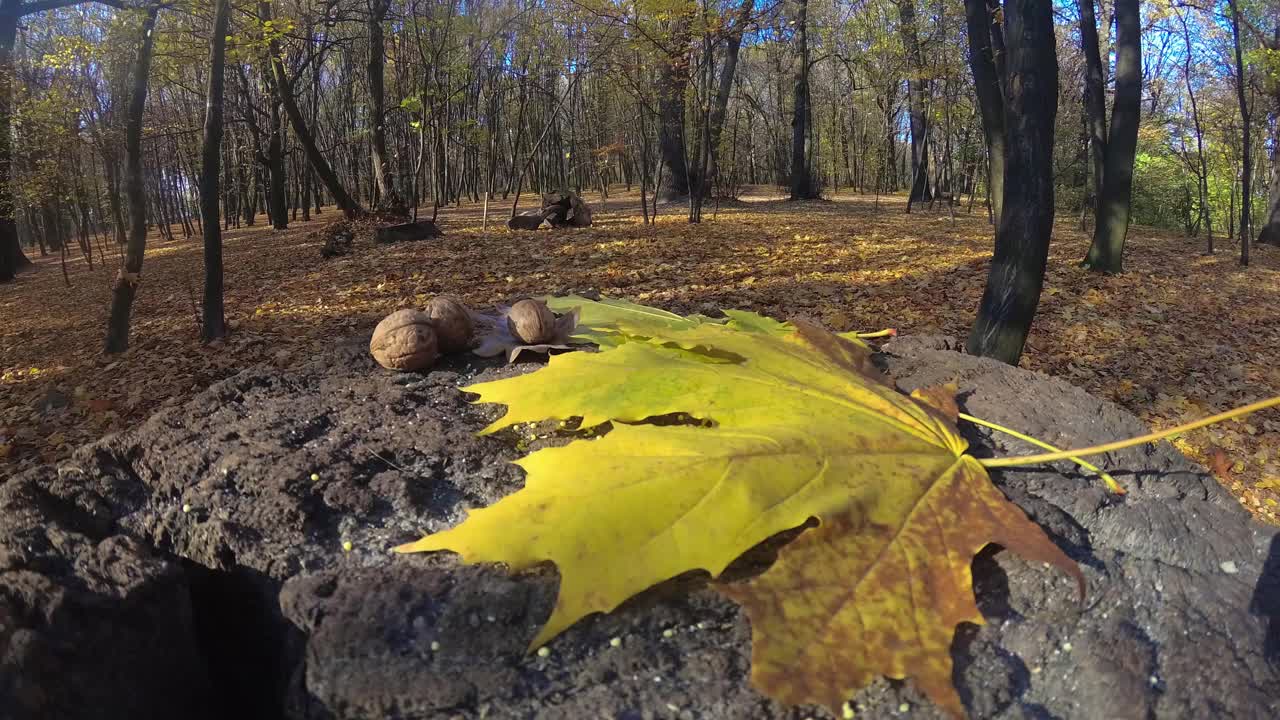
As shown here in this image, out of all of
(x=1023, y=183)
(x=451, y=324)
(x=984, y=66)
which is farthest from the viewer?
(x=984, y=66)

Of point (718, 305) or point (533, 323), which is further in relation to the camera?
point (718, 305)

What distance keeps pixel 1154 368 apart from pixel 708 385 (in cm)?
556

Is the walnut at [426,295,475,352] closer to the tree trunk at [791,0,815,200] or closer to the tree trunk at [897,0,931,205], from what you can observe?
the tree trunk at [897,0,931,205]

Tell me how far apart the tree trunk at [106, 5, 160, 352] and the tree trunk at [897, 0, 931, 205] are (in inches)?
555

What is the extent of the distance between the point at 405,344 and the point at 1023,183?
300 cm

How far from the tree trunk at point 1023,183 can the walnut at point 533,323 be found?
8.37ft

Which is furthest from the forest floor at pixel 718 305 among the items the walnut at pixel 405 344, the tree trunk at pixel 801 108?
the tree trunk at pixel 801 108

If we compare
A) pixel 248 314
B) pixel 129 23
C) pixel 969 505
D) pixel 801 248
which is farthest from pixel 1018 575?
pixel 129 23

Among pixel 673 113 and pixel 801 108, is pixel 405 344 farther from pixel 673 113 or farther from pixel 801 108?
pixel 801 108

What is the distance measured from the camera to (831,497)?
1.01 m

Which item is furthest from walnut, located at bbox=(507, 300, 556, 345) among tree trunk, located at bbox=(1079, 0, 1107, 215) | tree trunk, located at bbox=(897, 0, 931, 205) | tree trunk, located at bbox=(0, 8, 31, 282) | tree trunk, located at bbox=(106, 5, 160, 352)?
tree trunk, located at bbox=(897, 0, 931, 205)

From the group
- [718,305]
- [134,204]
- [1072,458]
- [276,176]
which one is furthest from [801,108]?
[1072,458]

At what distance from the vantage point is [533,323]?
206 centimetres

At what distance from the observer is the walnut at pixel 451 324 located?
2.12 m
